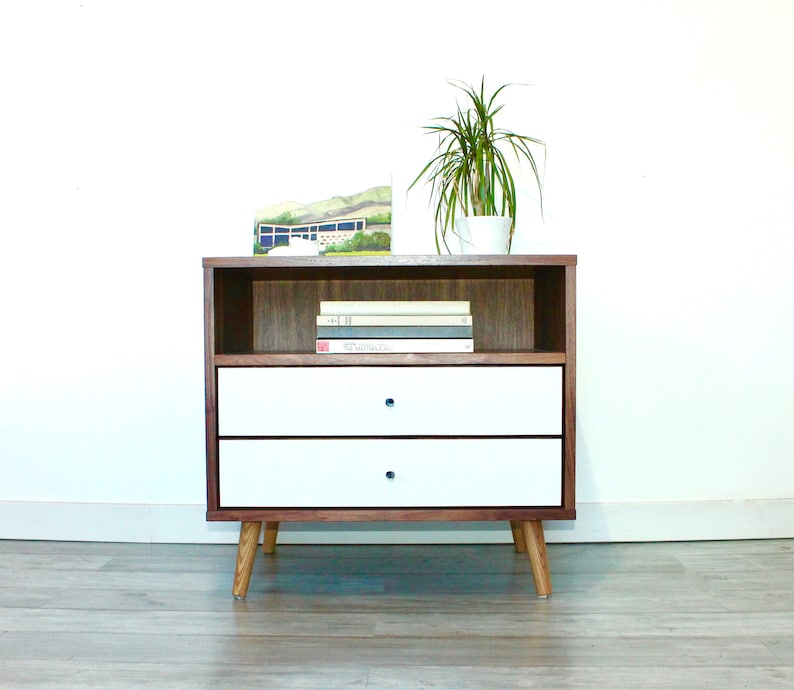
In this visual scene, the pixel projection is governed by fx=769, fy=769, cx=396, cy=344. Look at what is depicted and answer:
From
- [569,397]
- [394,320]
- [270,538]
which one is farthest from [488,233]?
[270,538]

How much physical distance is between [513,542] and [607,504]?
26 cm

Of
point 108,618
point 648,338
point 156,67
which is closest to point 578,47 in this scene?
point 648,338

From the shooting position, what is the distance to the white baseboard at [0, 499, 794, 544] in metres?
1.99

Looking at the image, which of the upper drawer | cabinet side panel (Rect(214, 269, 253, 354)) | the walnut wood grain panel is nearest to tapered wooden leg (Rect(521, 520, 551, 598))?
the upper drawer

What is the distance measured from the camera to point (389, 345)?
1592 millimetres

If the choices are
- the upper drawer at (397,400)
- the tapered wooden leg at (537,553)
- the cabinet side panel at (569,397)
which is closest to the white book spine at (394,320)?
the upper drawer at (397,400)

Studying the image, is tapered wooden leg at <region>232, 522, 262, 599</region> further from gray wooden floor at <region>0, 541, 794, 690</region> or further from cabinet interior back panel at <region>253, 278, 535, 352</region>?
cabinet interior back panel at <region>253, 278, 535, 352</region>

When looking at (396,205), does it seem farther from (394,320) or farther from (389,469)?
(389,469)

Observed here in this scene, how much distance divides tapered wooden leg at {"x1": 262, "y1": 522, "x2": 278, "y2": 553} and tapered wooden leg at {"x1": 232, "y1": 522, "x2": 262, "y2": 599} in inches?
12.1

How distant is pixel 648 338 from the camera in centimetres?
198

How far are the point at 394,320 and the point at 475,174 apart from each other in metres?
0.41

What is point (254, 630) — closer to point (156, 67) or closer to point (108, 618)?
point (108, 618)

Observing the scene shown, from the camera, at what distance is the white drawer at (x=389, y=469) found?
1.56 metres

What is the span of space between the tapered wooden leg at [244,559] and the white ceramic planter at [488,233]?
76 centimetres
